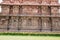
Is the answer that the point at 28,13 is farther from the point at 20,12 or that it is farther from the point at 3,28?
the point at 3,28

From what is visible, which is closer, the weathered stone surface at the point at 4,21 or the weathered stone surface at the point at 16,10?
the weathered stone surface at the point at 4,21

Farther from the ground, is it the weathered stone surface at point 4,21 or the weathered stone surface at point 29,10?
the weathered stone surface at point 29,10

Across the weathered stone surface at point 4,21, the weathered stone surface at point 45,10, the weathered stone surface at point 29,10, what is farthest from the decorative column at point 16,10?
the weathered stone surface at point 45,10

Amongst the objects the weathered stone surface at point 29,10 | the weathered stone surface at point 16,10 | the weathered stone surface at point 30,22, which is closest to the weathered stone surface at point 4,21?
the weathered stone surface at point 16,10

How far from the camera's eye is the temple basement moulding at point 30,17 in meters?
8.28

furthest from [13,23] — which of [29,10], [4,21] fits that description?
[29,10]

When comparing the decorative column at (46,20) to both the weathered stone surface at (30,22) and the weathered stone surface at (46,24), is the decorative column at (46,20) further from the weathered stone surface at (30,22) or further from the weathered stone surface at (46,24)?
the weathered stone surface at (30,22)

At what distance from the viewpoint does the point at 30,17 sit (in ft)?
27.6

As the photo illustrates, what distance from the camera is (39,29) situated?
8281 millimetres

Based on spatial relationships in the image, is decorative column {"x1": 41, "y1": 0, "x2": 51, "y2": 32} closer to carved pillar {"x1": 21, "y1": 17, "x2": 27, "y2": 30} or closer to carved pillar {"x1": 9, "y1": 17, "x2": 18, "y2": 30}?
carved pillar {"x1": 21, "y1": 17, "x2": 27, "y2": 30}

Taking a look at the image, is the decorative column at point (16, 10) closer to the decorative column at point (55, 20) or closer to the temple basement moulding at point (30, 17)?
the temple basement moulding at point (30, 17)

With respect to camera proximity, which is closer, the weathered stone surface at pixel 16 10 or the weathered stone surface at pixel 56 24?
the weathered stone surface at pixel 56 24

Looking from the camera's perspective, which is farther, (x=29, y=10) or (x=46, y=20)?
(x=29, y=10)

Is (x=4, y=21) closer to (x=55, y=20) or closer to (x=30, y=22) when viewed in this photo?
(x=30, y=22)
